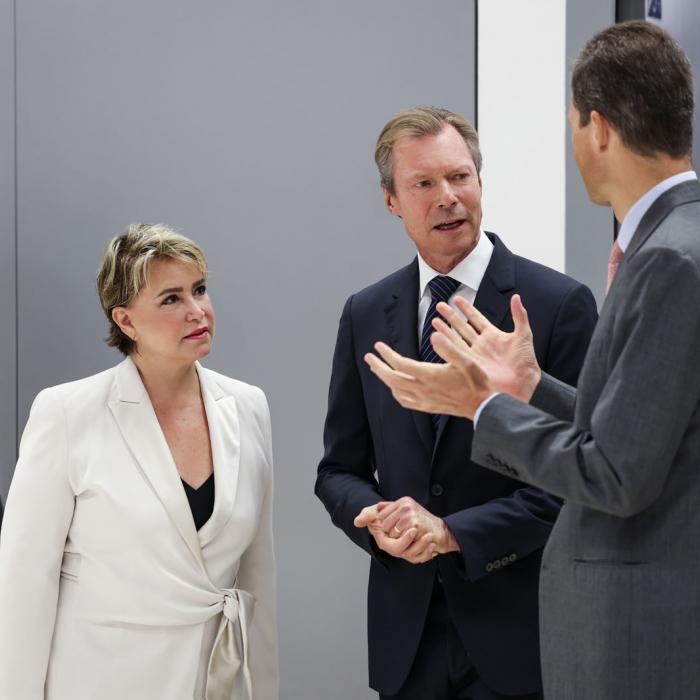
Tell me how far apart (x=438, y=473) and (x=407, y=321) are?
0.35m

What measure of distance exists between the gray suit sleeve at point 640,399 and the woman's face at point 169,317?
1184 millimetres

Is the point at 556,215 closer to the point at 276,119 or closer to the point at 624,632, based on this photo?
the point at 276,119

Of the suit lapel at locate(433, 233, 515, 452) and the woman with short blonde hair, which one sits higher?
the suit lapel at locate(433, 233, 515, 452)

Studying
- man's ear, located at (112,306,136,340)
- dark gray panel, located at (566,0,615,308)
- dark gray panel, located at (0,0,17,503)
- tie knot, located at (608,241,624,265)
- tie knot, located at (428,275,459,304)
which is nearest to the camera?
tie knot, located at (608,241,624,265)

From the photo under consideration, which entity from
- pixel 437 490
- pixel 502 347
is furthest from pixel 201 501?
pixel 502 347

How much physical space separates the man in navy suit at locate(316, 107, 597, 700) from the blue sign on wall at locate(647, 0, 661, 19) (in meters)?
0.88

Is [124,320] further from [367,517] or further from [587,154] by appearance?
[587,154]

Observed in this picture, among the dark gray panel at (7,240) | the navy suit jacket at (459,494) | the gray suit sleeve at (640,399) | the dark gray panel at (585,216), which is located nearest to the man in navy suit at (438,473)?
the navy suit jacket at (459,494)

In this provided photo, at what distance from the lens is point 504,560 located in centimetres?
214

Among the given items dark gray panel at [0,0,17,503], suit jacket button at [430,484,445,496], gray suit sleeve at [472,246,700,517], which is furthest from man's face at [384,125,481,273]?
dark gray panel at [0,0,17,503]

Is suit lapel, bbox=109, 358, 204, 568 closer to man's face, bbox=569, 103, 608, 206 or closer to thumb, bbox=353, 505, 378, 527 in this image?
thumb, bbox=353, 505, 378, 527

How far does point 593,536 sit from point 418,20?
7.31 feet

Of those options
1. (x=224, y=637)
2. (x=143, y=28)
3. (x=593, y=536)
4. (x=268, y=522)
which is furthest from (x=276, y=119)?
(x=593, y=536)

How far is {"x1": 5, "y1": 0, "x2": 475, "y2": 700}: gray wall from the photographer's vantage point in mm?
3398
